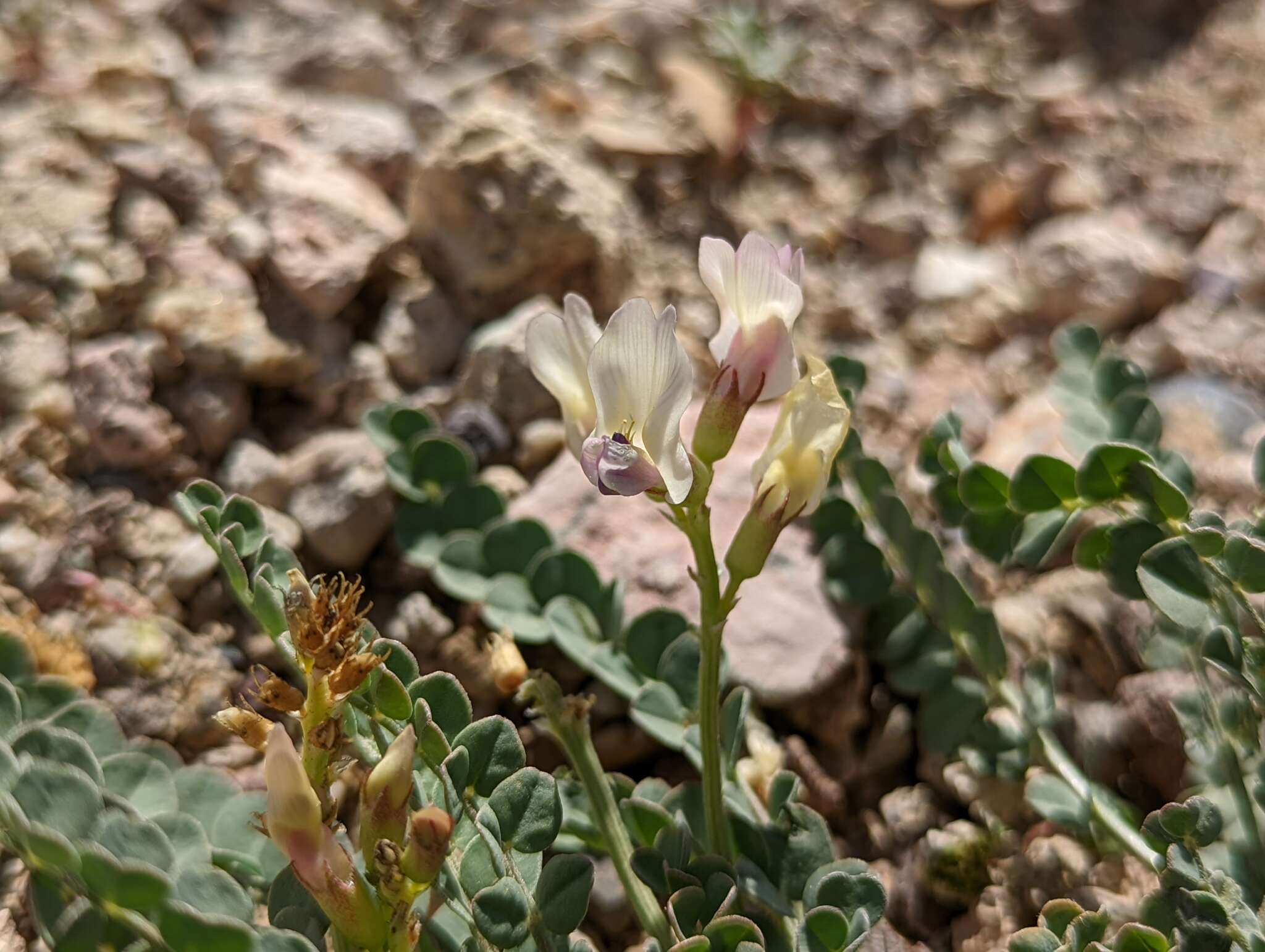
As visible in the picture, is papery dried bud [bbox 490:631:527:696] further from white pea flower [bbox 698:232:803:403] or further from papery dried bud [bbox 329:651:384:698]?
white pea flower [bbox 698:232:803:403]

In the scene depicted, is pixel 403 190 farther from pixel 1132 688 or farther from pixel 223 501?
pixel 1132 688

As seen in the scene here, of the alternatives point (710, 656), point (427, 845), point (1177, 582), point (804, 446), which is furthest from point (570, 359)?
point (1177, 582)

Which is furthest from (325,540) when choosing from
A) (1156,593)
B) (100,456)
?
(1156,593)

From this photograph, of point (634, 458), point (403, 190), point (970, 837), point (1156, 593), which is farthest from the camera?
point (403, 190)

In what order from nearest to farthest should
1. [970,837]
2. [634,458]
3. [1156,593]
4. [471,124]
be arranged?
[634,458] → [1156,593] → [970,837] → [471,124]

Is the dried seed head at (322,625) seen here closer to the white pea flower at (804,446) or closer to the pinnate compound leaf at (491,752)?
the pinnate compound leaf at (491,752)

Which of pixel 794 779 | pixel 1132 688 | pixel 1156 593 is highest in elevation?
pixel 1156 593

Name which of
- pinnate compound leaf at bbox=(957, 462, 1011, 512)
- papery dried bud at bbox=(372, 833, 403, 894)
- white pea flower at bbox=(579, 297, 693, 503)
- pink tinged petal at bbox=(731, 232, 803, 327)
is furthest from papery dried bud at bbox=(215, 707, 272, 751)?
pinnate compound leaf at bbox=(957, 462, 1011, 512)
